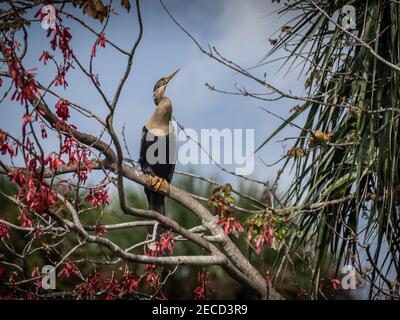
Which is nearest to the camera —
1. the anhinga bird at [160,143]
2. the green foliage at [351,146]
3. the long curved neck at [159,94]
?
the green foliage at [351,146]

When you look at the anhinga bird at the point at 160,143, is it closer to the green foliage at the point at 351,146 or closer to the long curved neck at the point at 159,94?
the long curved neck at the point at 159,94

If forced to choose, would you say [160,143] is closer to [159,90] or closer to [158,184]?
[159,90]

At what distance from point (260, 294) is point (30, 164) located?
1.24 meters

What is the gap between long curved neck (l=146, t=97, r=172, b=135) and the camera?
17.3 feet

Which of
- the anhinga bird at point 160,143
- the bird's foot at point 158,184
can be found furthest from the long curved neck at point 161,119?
the bird's foot at point 158,184

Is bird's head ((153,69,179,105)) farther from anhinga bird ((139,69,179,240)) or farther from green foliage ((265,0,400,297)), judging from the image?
green foliage ((265,0,400,297))

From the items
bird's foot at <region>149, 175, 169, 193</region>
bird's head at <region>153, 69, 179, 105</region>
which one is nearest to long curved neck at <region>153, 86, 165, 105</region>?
bird's head at <region>153, 69, 179, 105</region>

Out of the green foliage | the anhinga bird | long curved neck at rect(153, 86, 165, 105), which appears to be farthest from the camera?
long curved neck at rect(153, 86, 165, 105)

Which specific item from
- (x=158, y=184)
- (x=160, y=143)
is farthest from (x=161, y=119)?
(x=158, y=184)

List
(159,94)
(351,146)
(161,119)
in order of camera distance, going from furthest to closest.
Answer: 1. (159,94)
2. (161,119)
3. (351,146)

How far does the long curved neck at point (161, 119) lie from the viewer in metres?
5.29

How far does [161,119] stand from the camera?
5309 millimetres

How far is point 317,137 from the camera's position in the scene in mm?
3213

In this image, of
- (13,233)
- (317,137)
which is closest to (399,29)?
(317,137)
